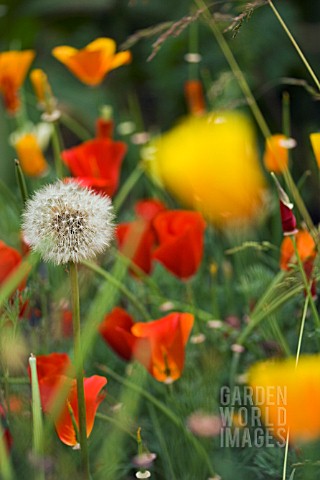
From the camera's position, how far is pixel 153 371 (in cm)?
69

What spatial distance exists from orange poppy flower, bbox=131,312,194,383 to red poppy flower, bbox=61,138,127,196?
212mm

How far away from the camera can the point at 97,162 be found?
0.90 m

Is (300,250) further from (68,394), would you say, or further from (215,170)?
(68,394)

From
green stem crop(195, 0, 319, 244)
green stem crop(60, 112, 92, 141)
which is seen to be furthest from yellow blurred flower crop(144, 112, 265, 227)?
green stem crop(60, 112, 92, 141)

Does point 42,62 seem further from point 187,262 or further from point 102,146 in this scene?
point 187,262

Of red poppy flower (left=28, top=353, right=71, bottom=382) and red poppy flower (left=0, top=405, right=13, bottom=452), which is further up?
red poppy flower (left=28, top=353, right=71, bottom=382)

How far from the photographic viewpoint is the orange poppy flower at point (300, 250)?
75 centimetres

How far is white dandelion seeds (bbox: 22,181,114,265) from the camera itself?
1.80 feet

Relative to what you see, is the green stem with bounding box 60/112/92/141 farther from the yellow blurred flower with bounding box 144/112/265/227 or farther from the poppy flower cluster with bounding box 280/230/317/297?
the poppy flower cluster with bounding box 280/230/317/297

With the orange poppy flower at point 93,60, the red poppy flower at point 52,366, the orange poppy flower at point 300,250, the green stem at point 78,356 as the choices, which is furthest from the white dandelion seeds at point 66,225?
the orange poppy flower at point 93,60

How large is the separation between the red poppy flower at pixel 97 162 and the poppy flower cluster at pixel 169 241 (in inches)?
2.2

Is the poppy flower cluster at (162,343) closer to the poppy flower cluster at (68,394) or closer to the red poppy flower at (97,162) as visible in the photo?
the poppy flower cluster at (68,394)

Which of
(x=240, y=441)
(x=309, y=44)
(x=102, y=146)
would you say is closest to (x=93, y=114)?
(x=309, y=44)

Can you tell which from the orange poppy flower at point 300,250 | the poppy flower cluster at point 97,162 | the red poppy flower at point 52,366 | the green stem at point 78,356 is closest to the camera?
the green stem at point 78,356
